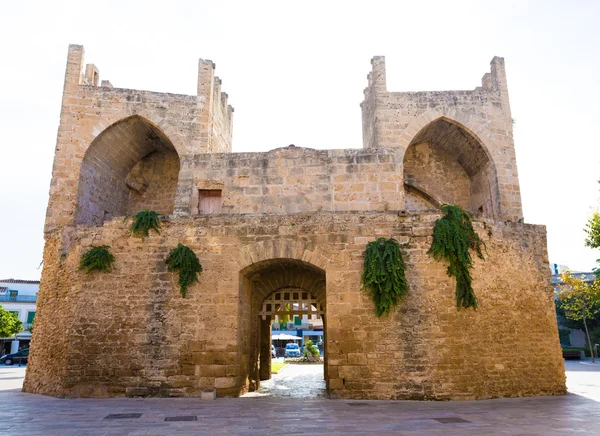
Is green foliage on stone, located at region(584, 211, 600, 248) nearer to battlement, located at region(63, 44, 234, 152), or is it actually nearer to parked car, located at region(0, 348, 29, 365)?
battlement, located at region(63, 44, 234, 152)

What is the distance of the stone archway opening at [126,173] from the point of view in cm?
1474

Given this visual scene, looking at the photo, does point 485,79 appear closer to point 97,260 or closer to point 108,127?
point 108,127

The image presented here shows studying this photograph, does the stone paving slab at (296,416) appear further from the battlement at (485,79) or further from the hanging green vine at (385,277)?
the battlement at (485,79)

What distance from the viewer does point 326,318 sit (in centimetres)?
934

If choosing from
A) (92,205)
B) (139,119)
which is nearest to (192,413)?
(92,205)

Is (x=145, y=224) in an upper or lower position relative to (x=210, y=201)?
lower

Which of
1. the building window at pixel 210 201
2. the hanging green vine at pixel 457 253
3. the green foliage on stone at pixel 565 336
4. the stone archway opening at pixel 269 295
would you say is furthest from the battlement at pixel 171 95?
the green foliage on stone at pixel 565 336

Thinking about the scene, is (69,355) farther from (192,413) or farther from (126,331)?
(192,413)

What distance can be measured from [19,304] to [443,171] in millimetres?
33132

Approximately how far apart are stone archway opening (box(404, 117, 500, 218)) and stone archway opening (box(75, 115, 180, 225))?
8872 millimetres

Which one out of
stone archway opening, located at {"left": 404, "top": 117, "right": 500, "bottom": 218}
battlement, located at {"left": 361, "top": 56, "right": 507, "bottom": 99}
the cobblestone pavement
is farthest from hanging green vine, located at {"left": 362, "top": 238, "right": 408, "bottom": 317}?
battlement, located at {"left": 361, "top": 56, "right": 507, "bottom": 99}

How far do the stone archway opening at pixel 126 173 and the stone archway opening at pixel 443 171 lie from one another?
29.1 ft

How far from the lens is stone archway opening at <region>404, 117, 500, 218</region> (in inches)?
631

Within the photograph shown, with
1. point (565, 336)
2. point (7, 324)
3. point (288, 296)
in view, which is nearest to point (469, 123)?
point (288, 296)
